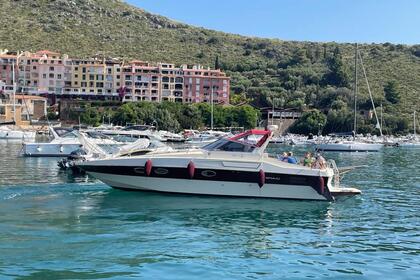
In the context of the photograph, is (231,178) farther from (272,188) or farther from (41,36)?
(41,36)

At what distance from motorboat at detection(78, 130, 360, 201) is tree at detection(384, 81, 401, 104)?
4920 inches

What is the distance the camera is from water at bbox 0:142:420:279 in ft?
46.1

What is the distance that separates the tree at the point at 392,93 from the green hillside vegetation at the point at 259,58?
275mm

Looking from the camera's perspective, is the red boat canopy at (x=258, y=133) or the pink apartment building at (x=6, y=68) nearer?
the red boat canopy at (x=258, y=133)

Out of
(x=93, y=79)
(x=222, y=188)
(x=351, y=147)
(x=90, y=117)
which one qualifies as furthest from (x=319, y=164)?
(x=93, y=79)

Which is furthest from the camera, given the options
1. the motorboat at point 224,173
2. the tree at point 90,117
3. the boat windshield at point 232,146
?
the tree at point 90,117

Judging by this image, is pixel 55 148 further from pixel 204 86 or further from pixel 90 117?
pixel 204 86

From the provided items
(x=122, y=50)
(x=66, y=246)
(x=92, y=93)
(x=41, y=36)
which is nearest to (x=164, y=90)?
(x=92, y=93)

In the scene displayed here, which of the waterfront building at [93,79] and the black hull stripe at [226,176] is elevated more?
the waterfront building at [93,79]

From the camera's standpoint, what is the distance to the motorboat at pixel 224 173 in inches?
979

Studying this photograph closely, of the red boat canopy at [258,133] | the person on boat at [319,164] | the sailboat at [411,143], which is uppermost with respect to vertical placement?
the red boat canopy at [258,133]

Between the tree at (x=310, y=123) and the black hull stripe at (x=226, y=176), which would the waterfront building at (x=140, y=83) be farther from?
the black hull stripe at (x=226, y=176)

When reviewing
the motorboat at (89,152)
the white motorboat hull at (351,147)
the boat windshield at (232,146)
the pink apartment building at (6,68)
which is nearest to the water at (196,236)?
the boat windshield at (232,146)

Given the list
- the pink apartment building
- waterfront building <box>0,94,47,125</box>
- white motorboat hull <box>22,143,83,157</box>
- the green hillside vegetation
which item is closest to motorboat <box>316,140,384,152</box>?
the green hillside vegetation
